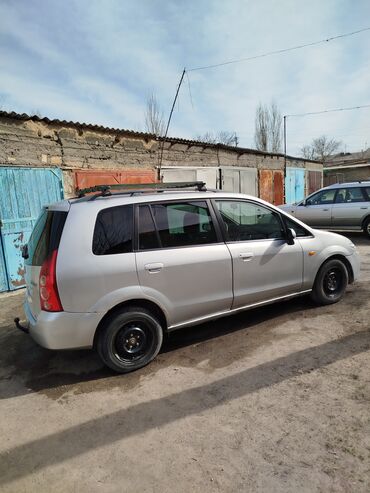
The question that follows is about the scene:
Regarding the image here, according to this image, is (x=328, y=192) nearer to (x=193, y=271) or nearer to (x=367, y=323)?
(x=367, y=323)

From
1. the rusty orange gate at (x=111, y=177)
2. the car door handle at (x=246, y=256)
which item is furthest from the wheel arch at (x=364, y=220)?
the car door handle at (x=246, y=256)

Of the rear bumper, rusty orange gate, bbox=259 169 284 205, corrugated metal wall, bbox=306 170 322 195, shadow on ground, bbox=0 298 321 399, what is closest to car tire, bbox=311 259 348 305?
shadow on ground, bbox=0 298 321 399

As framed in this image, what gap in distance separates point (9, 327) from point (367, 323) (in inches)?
182

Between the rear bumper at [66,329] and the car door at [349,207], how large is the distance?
8.52 meters

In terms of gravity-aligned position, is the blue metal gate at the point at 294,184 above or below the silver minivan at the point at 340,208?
above

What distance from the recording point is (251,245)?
150 inches

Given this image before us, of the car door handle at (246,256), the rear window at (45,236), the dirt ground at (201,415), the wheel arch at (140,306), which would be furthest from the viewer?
the car door handle at (246,256)

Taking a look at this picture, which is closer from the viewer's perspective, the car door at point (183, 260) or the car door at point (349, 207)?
the car door at point (183, 260)

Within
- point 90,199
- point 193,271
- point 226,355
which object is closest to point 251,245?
point 193,271

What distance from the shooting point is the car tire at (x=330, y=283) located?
14.5 feet

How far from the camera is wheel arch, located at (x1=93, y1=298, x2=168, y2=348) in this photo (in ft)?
10.2

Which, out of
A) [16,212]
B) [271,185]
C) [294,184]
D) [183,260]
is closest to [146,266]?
[183,260]

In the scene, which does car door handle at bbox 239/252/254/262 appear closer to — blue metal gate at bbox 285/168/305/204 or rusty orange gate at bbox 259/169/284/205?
rusty orange gate at bbox 259/169/284/205

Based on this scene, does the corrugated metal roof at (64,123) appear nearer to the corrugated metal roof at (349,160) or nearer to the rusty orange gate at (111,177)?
the rusty orange gate at (111,177)
